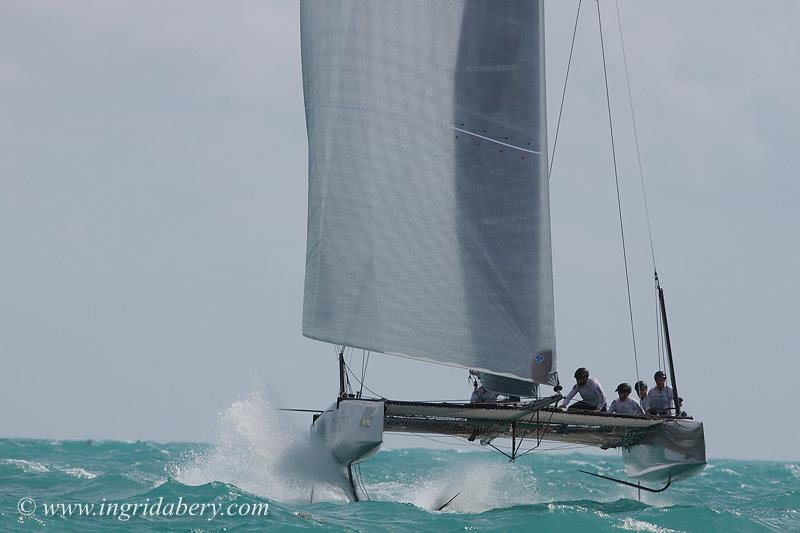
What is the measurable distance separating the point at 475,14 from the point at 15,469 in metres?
12.9

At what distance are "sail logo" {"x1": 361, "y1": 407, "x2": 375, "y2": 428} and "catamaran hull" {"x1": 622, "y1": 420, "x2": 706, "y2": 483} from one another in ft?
14.8

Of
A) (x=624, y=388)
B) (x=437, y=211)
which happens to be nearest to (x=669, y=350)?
(x=624, y=388)

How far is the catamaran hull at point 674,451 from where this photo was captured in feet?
59.0

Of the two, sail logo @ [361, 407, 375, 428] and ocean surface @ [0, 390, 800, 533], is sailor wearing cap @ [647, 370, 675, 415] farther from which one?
sail logo @ [361, 407, 375, 428]

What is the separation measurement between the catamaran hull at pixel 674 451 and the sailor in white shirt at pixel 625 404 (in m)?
0.42

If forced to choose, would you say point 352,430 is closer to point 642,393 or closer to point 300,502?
point 300,502

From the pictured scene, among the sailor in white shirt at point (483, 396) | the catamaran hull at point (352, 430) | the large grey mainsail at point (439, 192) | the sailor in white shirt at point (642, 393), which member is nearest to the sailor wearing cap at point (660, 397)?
the sailor in white shirt at point (642, 393)

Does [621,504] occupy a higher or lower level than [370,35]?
lower

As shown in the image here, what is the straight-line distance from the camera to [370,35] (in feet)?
57.0

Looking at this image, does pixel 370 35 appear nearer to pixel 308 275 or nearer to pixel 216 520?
pixel 308 275

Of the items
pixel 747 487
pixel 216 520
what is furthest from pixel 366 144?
pixel 747 487

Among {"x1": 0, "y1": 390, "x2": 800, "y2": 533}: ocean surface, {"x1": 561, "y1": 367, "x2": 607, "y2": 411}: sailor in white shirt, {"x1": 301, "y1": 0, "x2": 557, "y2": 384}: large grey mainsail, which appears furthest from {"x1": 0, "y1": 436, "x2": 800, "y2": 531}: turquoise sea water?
{"x1": 301, "y1": 0, "x2": 557, "y2": 384}: large grey mainsail

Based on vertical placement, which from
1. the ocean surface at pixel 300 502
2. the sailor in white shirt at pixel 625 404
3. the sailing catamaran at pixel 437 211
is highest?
the sailing catamaran at pixel 437 211

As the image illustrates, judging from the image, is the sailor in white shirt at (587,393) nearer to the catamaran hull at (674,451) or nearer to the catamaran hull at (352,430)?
the catamaran hull at (674,451)
